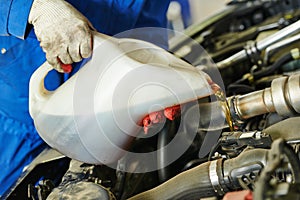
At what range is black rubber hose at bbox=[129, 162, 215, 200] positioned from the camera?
28.6 inches

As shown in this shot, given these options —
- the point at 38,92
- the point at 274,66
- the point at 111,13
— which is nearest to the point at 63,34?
the point at 38,92

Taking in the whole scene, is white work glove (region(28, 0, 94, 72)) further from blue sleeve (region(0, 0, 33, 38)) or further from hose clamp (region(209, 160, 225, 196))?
hose clamp (region(209, 160, 225, 196))

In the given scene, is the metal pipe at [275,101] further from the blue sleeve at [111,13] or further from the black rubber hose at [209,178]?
the blue sleeve at [111,13]

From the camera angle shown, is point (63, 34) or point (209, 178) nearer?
point (209, 178)

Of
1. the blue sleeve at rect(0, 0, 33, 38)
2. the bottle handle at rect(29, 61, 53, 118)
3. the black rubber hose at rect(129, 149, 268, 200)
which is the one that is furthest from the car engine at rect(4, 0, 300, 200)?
the blue sleeve at rect(0, 0, 33, 38)

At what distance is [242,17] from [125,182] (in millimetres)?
825

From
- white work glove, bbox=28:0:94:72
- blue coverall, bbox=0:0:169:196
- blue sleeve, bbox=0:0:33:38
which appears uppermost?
white work glove, bbox=28:0:94:72

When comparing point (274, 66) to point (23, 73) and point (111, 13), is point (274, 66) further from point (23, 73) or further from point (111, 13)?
point (23, 73)

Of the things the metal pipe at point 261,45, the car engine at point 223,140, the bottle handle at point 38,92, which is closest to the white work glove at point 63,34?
the bottle handle at point 38,92

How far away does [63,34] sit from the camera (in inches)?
32.8

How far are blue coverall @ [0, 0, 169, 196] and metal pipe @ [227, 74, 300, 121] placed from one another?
435 millimetres

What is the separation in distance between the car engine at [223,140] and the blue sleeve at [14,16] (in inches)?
10.6

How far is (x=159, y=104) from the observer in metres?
0.78

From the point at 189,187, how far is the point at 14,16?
0.50 metres
